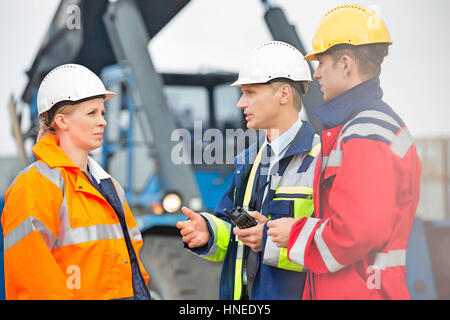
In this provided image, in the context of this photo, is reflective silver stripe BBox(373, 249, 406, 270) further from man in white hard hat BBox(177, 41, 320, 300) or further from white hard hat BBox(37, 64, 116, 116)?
white hard hat BBox(37, 64, 116, 116)

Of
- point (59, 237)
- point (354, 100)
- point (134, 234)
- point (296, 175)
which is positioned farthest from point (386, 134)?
point (59, 237)

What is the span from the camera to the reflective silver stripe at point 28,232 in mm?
1854

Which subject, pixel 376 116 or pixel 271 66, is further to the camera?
pixel 271 66

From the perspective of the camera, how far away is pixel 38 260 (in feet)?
6.13

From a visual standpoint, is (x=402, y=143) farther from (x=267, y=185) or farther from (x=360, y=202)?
(x=267, y=185)

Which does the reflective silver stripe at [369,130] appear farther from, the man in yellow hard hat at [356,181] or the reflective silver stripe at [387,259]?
the reflective silver stripe at [387,259]

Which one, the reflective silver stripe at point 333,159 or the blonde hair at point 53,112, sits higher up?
the blonde hair at point 53,112

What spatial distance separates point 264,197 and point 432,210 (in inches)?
153

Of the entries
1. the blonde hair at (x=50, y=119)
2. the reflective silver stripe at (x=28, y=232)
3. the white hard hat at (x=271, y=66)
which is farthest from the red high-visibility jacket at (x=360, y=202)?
the blonde hair at (x=50, y=119)

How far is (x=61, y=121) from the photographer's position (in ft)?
6.94

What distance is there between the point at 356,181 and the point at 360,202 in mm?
70

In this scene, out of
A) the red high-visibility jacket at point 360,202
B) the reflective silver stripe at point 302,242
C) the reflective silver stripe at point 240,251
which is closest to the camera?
A: the red high-visibility jacket at point 360,202

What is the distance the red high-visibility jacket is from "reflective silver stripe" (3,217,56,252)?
2.77ft

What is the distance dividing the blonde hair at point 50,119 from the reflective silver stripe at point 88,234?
16.9 inches
